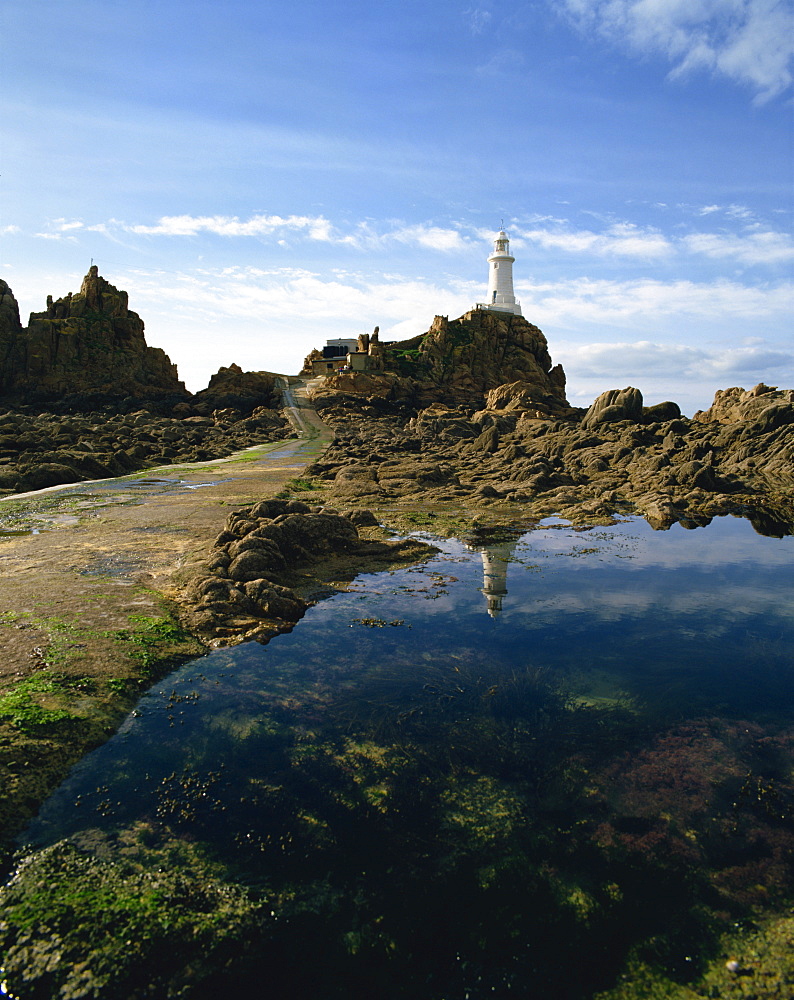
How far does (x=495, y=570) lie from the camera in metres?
14.9

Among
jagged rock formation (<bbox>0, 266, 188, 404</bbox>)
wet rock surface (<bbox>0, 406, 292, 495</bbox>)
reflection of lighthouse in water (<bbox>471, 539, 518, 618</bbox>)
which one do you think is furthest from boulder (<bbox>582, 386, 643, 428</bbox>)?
jagged rock formation (<bbox>0, 266, 188, 404</bbox>)

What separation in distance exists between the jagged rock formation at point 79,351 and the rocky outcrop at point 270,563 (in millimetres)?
68941

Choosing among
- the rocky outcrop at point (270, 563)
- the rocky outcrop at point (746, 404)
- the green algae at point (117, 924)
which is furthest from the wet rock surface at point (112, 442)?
the rocky outcrop at point (746, 404)

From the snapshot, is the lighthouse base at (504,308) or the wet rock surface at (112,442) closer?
the wet rock surface at (112,442)

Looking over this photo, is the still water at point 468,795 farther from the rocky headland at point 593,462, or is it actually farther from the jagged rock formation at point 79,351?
the jagged rock formation at point 79,351

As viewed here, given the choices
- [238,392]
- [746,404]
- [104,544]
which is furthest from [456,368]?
[104,544]

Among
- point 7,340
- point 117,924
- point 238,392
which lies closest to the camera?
point 117,924

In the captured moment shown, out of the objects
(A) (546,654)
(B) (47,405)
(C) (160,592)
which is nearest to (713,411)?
(A) (546,654)

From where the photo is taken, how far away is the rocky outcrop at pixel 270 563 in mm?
10477

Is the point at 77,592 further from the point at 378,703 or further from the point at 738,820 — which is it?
the point at 738,820

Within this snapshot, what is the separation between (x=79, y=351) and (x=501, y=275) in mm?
64962

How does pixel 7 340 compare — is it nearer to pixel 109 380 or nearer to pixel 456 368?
pixel 109 380

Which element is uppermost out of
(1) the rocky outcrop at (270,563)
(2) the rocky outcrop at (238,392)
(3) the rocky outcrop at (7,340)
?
(3) the rocky outcrop at (7,340)

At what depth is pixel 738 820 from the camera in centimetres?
588
